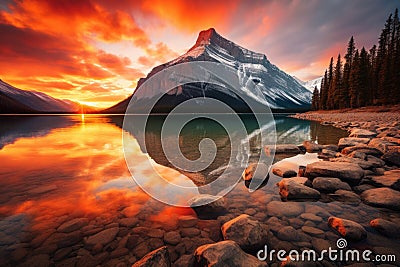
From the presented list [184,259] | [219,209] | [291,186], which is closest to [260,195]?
[291,186]

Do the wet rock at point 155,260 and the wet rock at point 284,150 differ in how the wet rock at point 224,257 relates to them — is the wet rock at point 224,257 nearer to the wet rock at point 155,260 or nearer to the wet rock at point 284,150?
the wet rock at point 155,260

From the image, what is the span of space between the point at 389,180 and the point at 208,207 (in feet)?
19.8

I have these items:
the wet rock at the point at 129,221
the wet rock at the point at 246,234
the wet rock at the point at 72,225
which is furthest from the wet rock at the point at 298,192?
the wet rock at the point at 72,225

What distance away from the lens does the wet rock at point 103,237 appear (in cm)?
393

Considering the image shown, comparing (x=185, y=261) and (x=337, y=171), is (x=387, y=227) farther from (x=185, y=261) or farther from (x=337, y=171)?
(x=185, y=261)

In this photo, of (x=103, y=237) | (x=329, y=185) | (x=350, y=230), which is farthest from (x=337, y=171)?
(x=103, y=237)

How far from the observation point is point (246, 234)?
370cm

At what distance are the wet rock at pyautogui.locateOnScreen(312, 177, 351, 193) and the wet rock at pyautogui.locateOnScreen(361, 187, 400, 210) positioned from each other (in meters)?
0.54

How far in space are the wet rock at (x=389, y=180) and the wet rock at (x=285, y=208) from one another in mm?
3126

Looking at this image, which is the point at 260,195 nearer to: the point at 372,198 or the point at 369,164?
the point at 372,198

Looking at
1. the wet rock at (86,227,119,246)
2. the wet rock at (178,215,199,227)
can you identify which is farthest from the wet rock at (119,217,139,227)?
the wet rock at (178,215,199,227)

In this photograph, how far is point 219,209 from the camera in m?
5.14

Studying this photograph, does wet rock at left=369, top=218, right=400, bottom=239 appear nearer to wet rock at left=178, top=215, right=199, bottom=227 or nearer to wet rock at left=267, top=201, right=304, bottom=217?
wet rock at left=267, top=201, right=304, bottom=217

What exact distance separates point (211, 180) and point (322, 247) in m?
4.62
